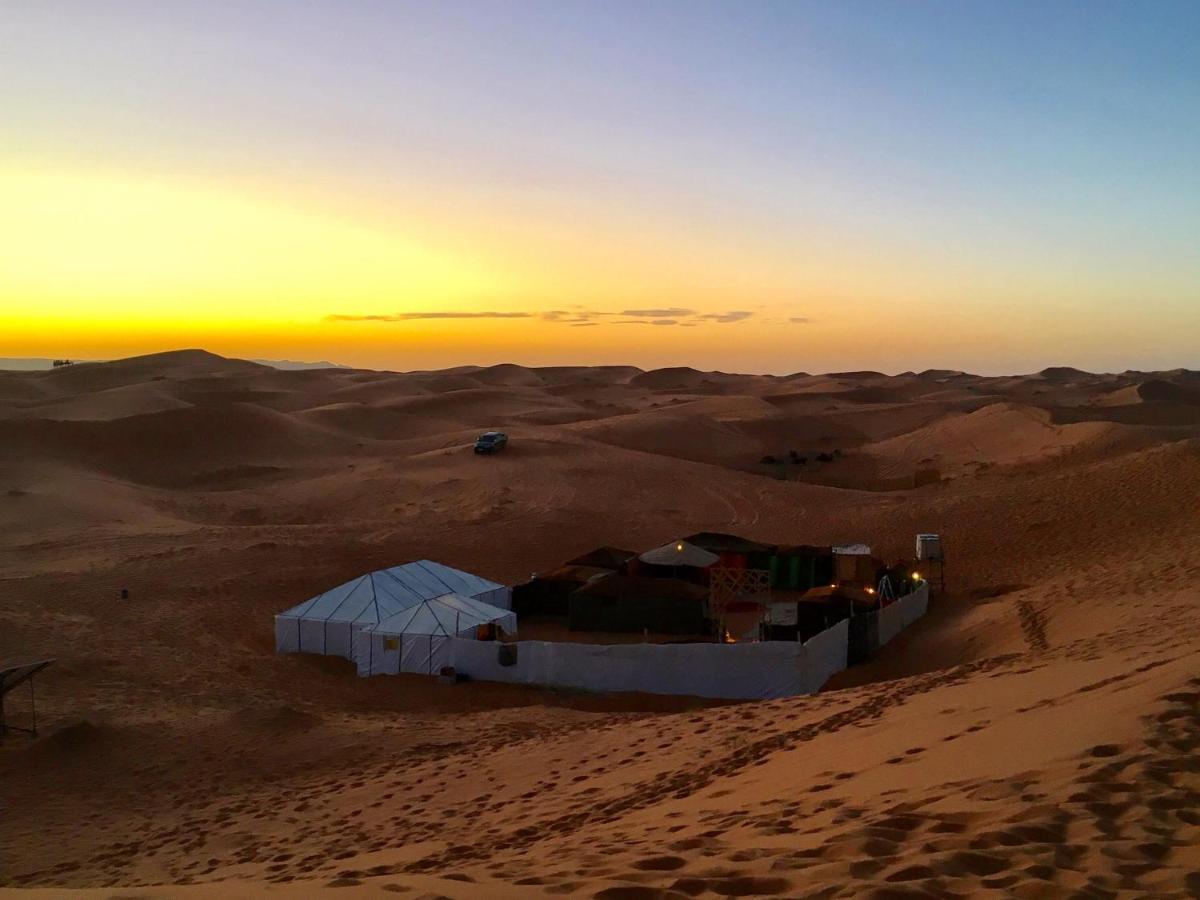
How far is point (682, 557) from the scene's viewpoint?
24000mm

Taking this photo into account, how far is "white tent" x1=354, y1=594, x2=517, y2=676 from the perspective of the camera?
1886 cm

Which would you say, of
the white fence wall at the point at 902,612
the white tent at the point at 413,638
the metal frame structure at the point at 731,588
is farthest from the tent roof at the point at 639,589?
the white fence wall at the point at 902,612

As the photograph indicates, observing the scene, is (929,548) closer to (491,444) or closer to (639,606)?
(639,606)

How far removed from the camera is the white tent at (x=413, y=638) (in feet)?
61.9

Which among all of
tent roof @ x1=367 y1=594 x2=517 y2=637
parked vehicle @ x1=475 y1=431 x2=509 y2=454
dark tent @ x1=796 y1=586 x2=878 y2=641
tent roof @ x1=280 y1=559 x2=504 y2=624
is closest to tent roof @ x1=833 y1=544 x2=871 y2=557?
dark tent @ x1=796 y1=586 x2=878 y2=641

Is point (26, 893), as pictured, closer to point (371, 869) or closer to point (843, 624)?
point (371, 869)

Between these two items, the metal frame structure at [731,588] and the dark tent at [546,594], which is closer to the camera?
the metal frame structure at [731,588]

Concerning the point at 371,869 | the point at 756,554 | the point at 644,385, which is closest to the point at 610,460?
the point at 756,554

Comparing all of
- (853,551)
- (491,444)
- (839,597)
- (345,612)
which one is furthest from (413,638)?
(491,444)

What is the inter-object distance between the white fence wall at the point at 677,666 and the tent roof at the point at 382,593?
2.84 m

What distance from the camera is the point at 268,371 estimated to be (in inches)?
4230

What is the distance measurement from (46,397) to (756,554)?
66.2m

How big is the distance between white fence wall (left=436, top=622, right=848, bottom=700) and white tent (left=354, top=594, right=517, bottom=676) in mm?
607

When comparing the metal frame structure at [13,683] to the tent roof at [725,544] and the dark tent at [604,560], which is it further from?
the tent roof at [725,544]
